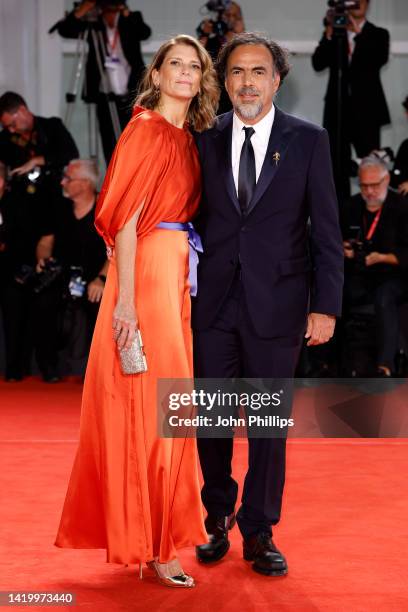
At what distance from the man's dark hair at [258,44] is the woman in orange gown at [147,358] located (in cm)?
15

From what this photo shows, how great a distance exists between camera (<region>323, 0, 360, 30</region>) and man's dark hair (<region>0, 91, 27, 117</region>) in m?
2.02

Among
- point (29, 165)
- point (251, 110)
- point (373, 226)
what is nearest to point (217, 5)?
point (29, 165)

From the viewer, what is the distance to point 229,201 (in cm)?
310

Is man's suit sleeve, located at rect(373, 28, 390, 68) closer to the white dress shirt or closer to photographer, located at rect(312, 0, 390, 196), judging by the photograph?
photographer, located at rect(312, 0, 390, 196)

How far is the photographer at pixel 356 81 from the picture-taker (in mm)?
6926

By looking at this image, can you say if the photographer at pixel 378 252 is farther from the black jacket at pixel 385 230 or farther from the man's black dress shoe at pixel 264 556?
the man's black dress shoe at pixel 264 556

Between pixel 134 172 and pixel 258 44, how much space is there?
22.2 inches

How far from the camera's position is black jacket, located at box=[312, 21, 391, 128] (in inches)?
276

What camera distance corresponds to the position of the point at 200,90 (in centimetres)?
309

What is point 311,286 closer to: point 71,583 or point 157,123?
point 157,123

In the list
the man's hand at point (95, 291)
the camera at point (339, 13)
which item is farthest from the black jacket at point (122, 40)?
the man's hand at point (95, 291)

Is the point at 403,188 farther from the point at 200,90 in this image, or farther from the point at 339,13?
the point at 200,90

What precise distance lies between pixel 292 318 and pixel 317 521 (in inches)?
32.3

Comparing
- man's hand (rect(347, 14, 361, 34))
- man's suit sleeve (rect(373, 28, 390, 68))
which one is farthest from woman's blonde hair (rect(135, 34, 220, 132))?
man's suit sleeve (rect(373, 28, 390, 68))
